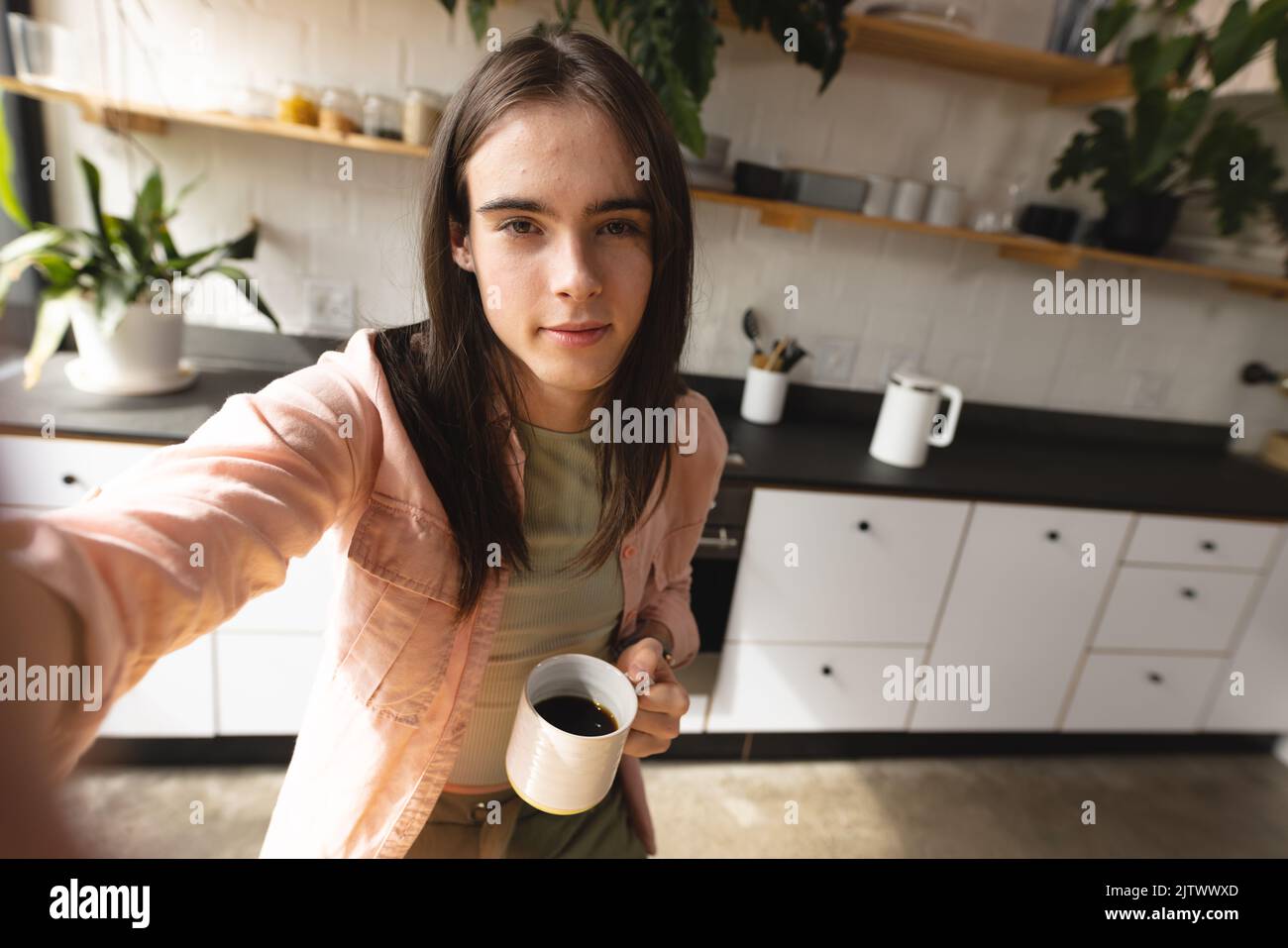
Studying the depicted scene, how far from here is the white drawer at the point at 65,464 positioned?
1455 millimetres

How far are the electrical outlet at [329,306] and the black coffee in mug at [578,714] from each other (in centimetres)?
157

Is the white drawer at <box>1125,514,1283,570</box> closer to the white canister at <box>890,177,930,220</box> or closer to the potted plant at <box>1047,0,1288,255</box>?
the potted plant at <box>1047,0,1288,255</box>

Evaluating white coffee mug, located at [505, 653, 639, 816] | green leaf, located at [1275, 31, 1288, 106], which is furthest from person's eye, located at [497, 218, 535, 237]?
green leaf, located at [1275, 31, 1288, 106]

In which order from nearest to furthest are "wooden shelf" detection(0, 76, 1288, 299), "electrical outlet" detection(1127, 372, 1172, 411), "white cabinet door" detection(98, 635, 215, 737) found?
"wooden shelf" detection(0, 76, 1288, 299), "white cabinet door" detection(98, 635, 215, 737), "electrical outlet" detection(1127, 372, 1172, 411)

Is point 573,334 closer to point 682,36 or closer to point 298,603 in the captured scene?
point 682,36

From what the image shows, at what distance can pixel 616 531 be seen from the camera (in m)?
0.95

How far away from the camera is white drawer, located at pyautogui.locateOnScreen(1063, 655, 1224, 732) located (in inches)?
86.4

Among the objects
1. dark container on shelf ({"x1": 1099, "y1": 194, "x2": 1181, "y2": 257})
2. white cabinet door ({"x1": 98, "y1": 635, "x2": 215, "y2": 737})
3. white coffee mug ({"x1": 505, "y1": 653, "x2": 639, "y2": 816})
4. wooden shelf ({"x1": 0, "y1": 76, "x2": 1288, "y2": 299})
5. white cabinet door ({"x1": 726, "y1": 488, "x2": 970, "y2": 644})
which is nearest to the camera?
white coffee mug ({"x1": 505, "y1": 653, "x2": 639, "y2": 816})

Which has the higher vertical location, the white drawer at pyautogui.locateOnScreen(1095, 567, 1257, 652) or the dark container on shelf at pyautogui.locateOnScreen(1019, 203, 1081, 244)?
the dark container on shelf at pyautogui.locateOnScreen(1019, 203, 1081, 244)

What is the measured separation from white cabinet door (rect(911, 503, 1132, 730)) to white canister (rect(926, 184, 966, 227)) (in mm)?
807

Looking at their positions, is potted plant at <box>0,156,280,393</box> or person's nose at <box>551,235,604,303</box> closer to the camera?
person's nose at <box>551,235,604,303</box>

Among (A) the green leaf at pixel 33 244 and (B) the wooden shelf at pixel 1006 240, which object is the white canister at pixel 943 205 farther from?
(A) the green leaf at pixel 33 244
